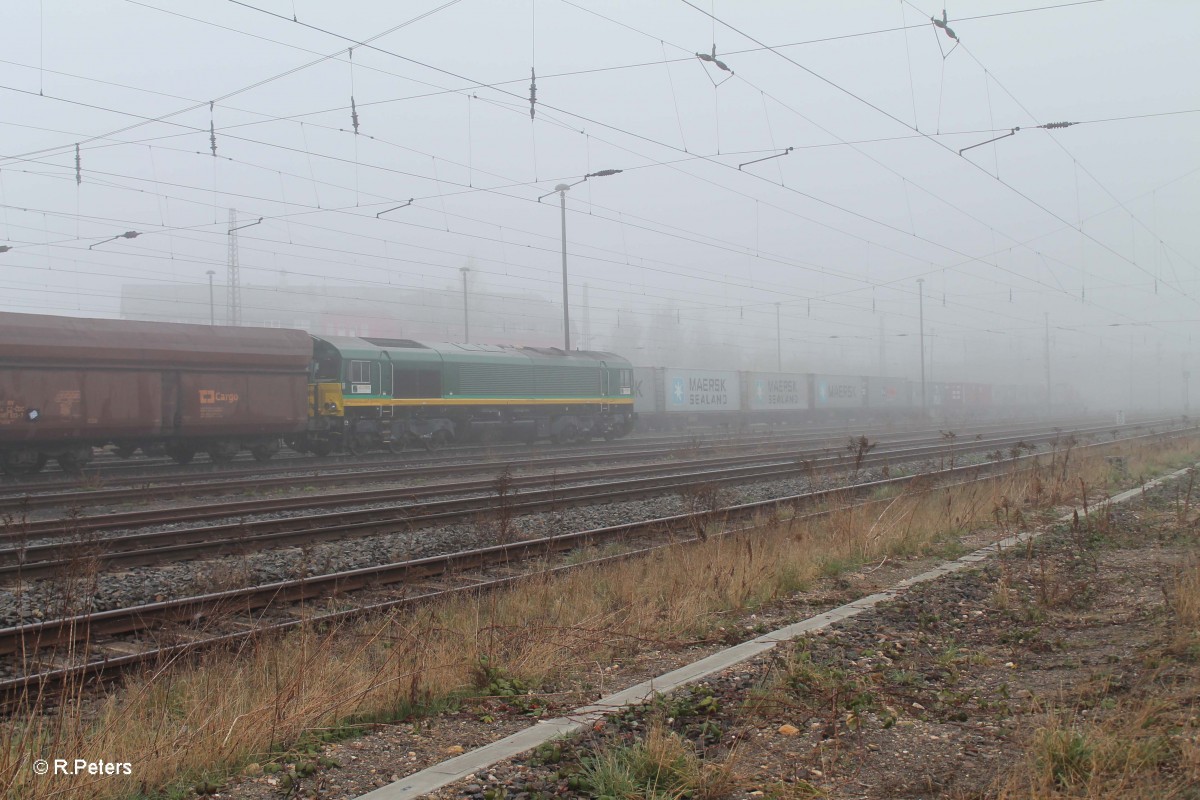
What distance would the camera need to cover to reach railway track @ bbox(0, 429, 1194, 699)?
590 centimetres

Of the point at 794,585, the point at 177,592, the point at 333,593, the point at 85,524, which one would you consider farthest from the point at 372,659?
the point at 85,524

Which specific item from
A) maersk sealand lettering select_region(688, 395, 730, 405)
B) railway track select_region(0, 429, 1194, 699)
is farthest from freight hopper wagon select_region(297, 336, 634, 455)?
railway track select_region(0, 429, 1194, 699)

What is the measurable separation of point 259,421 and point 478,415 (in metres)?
7.98

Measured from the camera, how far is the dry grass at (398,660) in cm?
427

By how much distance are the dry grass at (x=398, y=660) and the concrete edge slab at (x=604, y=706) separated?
58cm

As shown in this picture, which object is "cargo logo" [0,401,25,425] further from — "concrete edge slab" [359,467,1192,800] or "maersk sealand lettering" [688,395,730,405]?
"maersk sealand lettering" [688,395,730,405]

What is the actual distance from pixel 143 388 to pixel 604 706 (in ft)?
60.4

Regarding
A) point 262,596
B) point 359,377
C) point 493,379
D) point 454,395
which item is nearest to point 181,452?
point 359,377

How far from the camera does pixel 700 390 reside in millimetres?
44875

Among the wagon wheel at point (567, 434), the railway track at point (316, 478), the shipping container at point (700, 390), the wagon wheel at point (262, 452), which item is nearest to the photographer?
the railway track at point (316, 478)

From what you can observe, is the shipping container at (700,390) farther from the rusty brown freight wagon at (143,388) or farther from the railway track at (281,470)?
the rusty brown freight wagon at (143,388)

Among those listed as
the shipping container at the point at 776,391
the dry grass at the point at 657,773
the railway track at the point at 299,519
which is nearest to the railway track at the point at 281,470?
the railway track at the point at 299,519

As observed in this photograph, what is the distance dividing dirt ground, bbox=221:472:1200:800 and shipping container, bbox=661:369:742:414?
3564 centimetres

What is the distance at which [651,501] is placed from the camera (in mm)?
15867
